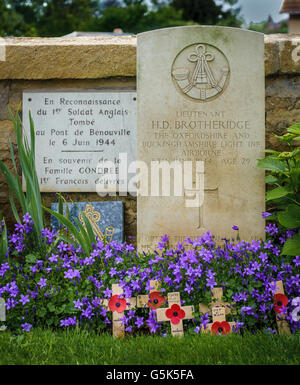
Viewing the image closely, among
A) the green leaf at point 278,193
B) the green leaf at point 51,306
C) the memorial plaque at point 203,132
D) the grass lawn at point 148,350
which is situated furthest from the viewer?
the memorial plaque at point 203,132

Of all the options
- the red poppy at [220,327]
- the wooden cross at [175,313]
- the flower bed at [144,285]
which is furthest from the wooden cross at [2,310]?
the red poppy at [220,327]

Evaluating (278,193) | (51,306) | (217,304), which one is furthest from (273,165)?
(51,306)

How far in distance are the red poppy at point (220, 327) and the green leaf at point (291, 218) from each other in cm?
71

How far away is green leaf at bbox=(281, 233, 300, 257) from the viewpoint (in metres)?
2.50

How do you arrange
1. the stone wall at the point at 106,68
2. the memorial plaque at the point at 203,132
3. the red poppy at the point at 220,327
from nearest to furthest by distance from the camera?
the red poppy at the point at 220,327 < the memorial plaque at the point at 203,132 < the stone wall at the point at 106,68

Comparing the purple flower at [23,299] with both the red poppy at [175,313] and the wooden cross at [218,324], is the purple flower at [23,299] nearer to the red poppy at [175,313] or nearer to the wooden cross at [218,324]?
the red poppy at [175,313]

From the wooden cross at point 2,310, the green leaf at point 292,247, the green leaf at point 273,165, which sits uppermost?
the green leaf at point 273,165

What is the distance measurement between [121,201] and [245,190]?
3.12 feet

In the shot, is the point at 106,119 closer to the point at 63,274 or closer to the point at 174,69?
the point at 174,69

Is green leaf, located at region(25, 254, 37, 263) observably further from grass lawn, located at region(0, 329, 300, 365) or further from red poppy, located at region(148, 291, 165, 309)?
red poppy, located at region(148, 291, 165, 309)

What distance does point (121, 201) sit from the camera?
330 cm

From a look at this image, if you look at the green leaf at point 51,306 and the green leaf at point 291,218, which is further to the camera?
the green leaf at point 291,218

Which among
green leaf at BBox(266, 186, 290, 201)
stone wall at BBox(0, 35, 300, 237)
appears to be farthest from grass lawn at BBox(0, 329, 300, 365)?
stone wall at BBox(0, 35, 300, 237)

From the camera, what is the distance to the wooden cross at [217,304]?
236cm
